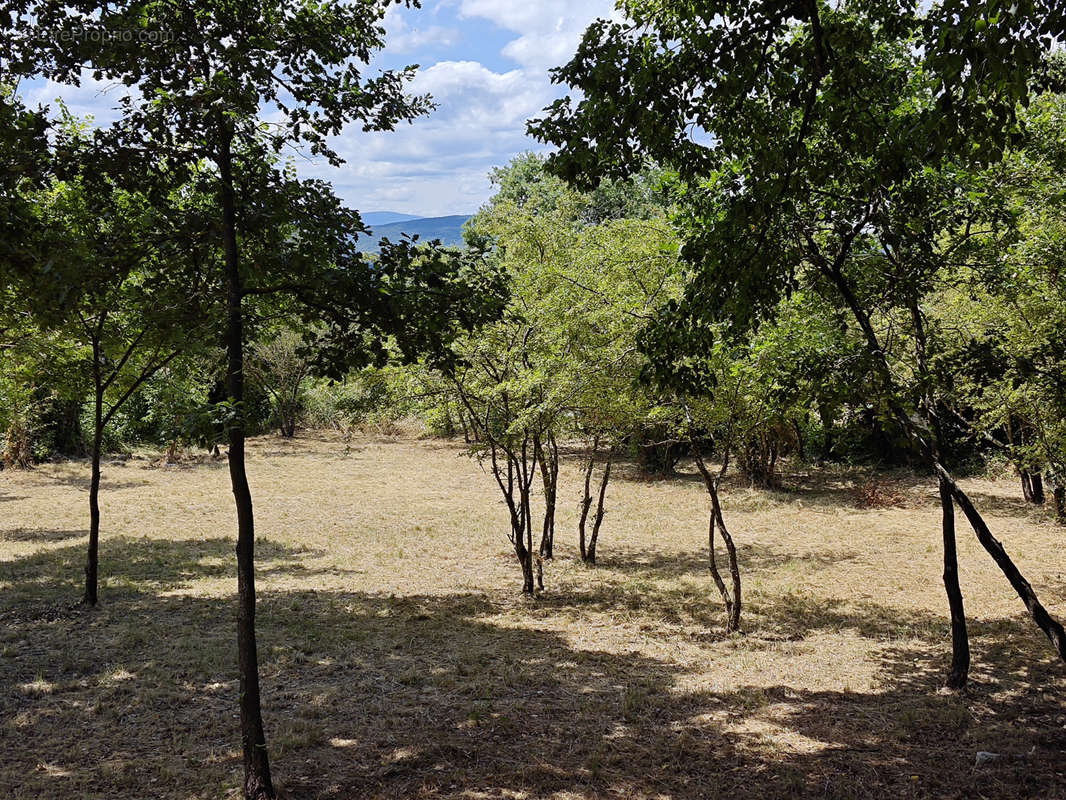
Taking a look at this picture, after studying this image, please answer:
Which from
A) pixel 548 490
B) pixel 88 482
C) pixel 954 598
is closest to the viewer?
pixel 954 598

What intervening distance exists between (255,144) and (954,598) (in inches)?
282

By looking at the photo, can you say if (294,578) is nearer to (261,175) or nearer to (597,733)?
(597,733)

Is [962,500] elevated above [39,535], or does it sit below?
above

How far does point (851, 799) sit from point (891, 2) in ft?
17.9

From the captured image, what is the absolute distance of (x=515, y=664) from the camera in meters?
8.10

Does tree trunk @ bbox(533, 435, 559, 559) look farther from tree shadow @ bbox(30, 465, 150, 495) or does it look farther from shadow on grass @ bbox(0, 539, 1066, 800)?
tree shadow @ bbox(30, 465, 150, 495)

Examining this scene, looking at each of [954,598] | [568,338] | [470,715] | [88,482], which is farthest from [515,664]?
[88,482]

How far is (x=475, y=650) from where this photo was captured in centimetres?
857

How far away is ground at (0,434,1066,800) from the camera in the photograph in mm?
5203

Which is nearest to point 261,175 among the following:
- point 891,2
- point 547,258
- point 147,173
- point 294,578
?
point 147,173

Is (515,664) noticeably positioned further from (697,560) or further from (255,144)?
(697,560)

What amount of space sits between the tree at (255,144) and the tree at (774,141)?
1392mm

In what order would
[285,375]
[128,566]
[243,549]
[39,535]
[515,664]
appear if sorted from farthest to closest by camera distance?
[285,375] < [39,535] < [128,566] < [515,664] < [243,549]

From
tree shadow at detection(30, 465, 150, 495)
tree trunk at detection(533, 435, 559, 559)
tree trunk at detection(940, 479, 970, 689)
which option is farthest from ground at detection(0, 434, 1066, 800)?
tree shadow at detection(30, 465, 150, 495)
